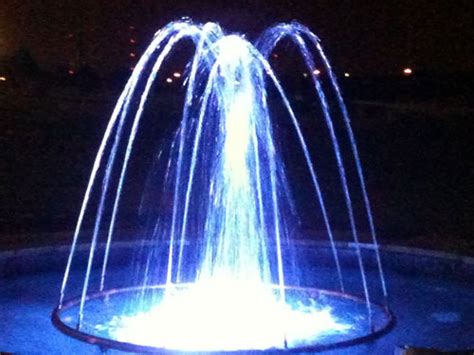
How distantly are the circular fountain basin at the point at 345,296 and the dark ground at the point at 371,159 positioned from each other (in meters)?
0.69

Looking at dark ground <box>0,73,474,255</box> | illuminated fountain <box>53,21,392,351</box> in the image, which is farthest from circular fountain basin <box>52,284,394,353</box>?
dark ground <box>0,73,474,255</box>

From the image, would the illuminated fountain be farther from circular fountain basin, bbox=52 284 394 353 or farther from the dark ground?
the dark ground

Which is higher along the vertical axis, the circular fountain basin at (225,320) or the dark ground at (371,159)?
the dark ground at (371,159)

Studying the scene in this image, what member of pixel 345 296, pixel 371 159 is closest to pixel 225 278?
pixel 345 296

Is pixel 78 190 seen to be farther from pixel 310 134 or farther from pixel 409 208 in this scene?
pixel 310 134

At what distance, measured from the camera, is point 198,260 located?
31.6 ft

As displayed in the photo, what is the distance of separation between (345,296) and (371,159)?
37.0 ft

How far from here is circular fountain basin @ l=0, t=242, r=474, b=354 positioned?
22.5 feet

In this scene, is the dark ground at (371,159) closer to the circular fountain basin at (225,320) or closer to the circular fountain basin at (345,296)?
the circular fountain basin at (345,296)

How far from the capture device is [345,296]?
8.14 metres

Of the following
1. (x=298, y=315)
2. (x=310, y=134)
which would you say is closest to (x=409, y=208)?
(x=298, y=315)

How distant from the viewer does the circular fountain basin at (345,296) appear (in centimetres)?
687

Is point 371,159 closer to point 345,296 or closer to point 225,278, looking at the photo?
point 225,278

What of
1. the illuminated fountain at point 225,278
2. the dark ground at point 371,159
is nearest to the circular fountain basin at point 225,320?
the illuminated fountain at point 225,278
